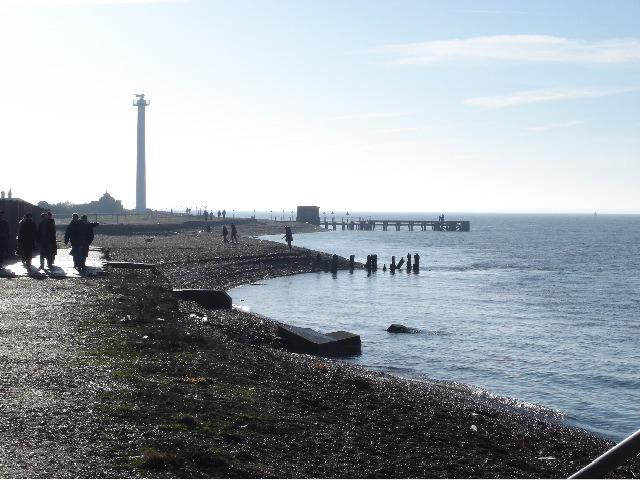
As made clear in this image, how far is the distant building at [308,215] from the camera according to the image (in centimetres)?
15075

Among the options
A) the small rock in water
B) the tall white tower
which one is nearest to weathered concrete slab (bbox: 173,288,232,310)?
the small rock in water

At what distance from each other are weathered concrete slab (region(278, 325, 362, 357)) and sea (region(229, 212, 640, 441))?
48cm

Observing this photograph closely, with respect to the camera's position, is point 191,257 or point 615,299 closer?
point 615,299

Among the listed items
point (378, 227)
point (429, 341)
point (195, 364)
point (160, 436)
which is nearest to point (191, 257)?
point (429, 341)

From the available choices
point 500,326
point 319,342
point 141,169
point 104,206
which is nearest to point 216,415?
point 319,342

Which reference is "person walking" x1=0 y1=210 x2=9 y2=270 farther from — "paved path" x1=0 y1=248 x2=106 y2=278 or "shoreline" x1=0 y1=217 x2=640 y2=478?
"shoreline" x1=0 y1=217 x2=640 y2=478

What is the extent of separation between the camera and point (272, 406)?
10.3 m

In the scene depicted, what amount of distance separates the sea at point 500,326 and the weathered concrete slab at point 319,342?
0.48 m

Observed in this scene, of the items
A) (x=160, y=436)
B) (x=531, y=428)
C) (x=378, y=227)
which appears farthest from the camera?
(x=378, y=227)

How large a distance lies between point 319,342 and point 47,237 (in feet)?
33.8

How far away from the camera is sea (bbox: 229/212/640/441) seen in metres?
17.6

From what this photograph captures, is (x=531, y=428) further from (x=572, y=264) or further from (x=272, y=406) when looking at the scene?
(x=572, y=264)

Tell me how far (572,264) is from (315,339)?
177 ft

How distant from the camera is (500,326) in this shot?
29234mm
